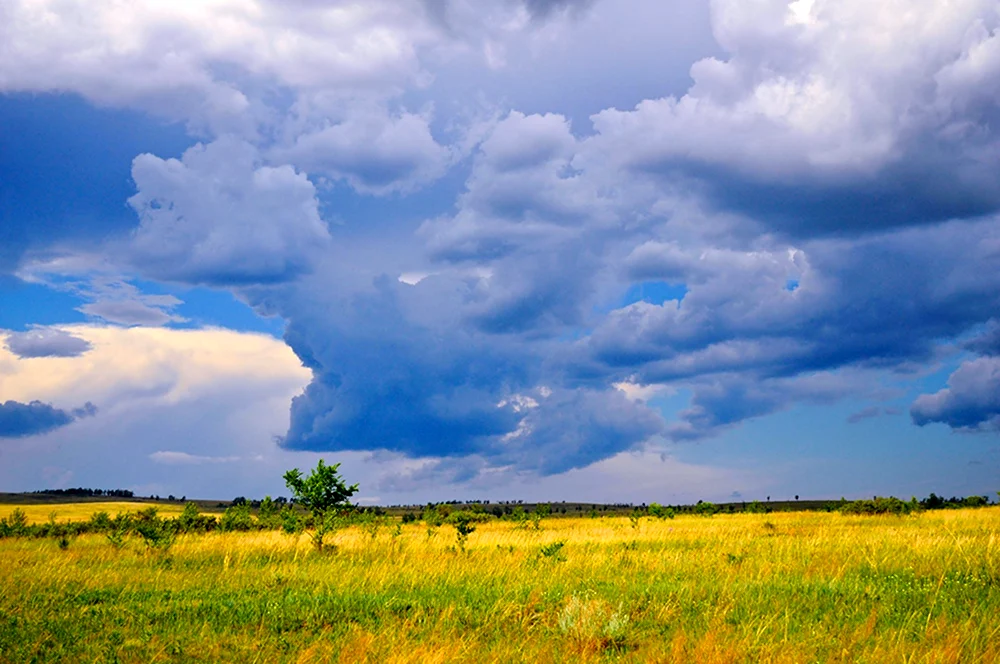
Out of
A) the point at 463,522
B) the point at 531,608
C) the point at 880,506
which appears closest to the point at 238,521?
the point at 463,522

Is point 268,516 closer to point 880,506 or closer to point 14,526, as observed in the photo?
point 14,526

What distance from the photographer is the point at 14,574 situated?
13383mm

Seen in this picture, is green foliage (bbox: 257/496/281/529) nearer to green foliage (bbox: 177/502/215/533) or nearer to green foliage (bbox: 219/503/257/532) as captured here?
green foliage (bbox: 219/503/257/532)

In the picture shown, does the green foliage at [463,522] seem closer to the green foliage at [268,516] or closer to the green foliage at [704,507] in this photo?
the green foliage at [268,516]

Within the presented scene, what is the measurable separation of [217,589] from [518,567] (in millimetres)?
5555

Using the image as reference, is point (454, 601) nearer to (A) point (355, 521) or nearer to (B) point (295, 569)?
(B) point (295, 569)

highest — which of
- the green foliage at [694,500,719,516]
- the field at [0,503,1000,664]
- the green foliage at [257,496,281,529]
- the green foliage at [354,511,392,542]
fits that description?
the field at [0,503,1000,664]

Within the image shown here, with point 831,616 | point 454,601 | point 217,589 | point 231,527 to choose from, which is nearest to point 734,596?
point 831,616

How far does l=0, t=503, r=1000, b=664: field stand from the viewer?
25.2ft

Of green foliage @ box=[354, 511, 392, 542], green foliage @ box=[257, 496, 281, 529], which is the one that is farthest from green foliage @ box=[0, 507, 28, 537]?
green foliage @ box=[354, 511, 392, 542]

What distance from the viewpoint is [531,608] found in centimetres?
944

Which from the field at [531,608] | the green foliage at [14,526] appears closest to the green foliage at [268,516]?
the green foliage at [14,526]

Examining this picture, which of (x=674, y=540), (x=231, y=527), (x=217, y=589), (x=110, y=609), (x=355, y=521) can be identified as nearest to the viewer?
(x=110, y=609)

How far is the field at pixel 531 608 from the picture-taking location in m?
7.68
